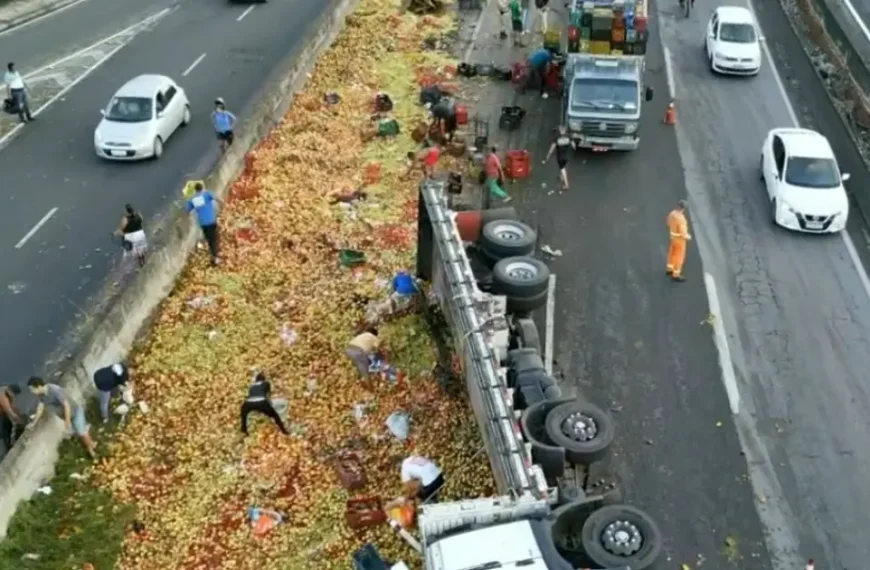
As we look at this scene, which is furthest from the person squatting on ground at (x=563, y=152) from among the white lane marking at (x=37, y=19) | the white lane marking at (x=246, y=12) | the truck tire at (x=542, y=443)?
the white lane marking at (x=37, y=19)

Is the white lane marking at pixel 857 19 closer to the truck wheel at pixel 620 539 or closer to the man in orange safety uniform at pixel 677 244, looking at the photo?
the man in orange safety uniform at pixel 677 244

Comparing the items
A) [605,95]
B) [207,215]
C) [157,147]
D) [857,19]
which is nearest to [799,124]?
[605,95]

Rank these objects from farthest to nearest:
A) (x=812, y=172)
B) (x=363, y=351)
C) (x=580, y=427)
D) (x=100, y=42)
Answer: (x=100, y=42)
(x=812, y=172)
(x=363, y=351)
(x=580, y=427)

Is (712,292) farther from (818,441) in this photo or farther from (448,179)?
(448,179)

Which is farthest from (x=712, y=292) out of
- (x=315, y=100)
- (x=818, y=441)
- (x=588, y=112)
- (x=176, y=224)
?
(x=315, y=100)

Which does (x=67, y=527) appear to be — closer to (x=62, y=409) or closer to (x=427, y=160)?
(x=62, y=409)

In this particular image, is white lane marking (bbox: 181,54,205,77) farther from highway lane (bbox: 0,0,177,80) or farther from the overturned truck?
the overturned truck

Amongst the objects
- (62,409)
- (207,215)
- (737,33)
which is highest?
(62,409)
